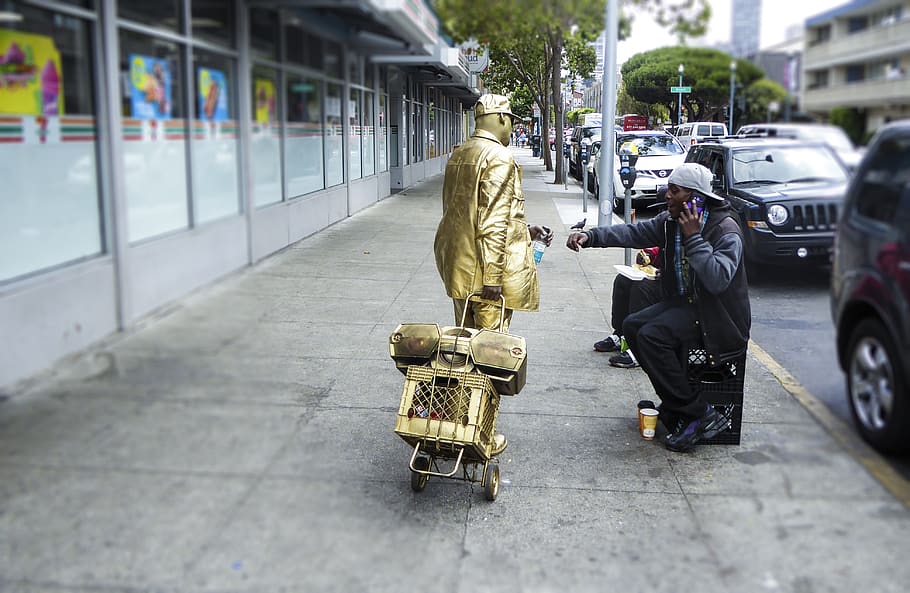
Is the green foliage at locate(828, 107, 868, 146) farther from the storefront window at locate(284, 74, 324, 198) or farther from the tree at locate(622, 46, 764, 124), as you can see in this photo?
the storefront window at locate(284, 74, 324, 198)

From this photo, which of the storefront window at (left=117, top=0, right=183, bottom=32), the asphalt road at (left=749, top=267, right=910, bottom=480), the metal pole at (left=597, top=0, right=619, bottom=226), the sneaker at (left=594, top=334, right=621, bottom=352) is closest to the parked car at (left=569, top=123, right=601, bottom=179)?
the metal pole at (left=597, top=0, right=619, bottom=226)

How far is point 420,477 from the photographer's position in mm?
3436

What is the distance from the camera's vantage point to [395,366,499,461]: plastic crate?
3.13 meters

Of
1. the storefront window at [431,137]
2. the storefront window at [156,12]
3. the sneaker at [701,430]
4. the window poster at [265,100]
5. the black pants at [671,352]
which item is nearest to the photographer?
the storefront window at [156,12]

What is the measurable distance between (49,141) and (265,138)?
0.35m

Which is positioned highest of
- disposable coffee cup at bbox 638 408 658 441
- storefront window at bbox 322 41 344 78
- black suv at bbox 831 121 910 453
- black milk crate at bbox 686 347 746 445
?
storefront window at bbox 322 41 344 78

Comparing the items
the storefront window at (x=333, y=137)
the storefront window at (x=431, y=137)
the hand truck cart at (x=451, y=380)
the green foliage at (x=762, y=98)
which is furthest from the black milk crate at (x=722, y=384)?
the storefront window at (x=431, y=137)

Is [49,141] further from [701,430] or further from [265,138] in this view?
[701,430]

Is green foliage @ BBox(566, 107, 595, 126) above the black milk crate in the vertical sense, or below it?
above

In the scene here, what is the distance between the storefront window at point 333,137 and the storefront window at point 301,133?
0.05 meters

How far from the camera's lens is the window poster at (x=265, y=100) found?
1.25 metres

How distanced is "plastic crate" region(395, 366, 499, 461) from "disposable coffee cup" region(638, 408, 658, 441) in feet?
4.13

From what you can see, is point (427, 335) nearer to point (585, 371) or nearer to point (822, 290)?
point (822, 290)

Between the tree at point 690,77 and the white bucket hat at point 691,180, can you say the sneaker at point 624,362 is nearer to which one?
the white bucket hat at point 691,180
